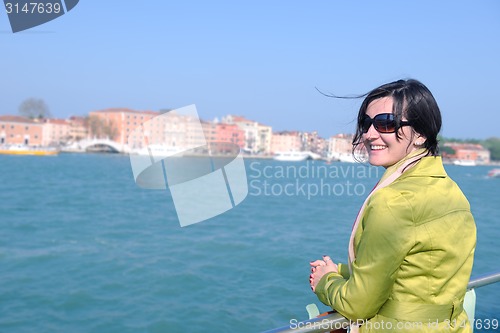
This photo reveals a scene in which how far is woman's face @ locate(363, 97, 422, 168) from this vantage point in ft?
3.70

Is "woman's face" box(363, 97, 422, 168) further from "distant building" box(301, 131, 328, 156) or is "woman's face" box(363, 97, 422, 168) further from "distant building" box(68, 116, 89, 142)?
"distant building" box(68, 116, 89, 142)

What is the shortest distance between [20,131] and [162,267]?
8367 cm

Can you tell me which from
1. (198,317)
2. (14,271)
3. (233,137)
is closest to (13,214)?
(14,271)

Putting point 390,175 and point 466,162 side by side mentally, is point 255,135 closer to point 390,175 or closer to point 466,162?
point 466,162

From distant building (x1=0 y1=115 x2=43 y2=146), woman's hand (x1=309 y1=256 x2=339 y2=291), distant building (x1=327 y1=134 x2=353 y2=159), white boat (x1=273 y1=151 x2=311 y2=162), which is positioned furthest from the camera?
distant building (x1=0 y1=115 x2=43 y2=146)

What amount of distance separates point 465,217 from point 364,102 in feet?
1.12

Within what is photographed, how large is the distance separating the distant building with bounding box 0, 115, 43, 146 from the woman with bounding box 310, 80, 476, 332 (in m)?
91.0

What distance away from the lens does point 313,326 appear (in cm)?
116

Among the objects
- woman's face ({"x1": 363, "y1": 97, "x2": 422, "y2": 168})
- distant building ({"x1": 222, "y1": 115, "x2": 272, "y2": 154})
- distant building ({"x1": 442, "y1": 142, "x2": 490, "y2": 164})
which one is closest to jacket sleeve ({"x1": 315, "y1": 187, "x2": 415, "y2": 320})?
woman's face ({"x1": 363, "y1": 97, "x2": 422, "y2": 168})

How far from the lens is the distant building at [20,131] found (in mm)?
83625

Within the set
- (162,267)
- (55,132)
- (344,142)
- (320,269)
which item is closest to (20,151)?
(55,132)

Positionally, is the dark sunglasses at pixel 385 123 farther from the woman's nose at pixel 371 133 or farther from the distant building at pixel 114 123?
the distant building at pixel 114 123

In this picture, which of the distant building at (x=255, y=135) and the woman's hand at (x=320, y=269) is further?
the distant building at (x=255, y=135)

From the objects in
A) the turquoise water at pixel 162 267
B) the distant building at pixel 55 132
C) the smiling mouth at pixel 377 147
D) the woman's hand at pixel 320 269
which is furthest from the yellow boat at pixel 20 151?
the smiling mouth at pixel 377 147
